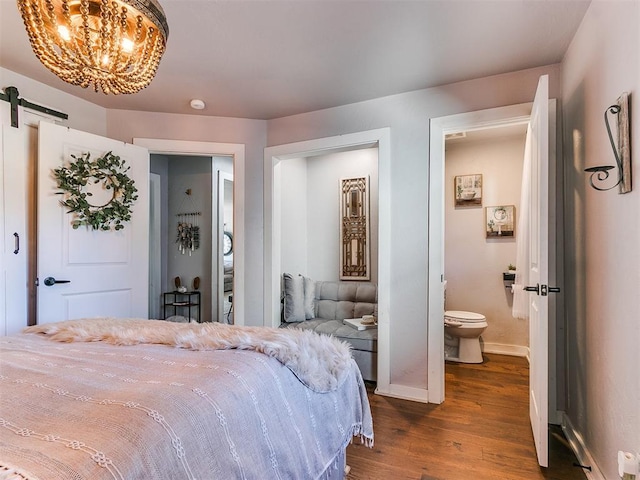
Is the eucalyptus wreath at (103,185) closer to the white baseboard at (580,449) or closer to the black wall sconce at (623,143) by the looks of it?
the black wall sconce at (623,143)

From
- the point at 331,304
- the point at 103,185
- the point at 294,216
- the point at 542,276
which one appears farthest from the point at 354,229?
the point at 103,185

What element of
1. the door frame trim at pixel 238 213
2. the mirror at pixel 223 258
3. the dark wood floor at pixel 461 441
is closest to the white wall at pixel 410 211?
the dark wood floor at pixel 461 441

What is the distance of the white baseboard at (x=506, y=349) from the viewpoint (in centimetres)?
378

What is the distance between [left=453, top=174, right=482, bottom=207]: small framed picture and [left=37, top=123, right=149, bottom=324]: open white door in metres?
3.38

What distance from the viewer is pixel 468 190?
4.05m

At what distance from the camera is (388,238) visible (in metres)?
2.79

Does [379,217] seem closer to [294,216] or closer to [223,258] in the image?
[294,216]

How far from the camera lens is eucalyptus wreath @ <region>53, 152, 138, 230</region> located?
8.48ft

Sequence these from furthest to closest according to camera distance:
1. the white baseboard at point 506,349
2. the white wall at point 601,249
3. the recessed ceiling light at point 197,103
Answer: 1. the white baseboard at point 506,349
2. the recessed ceiling light at point 197,103
3. the white wall at point 601,249

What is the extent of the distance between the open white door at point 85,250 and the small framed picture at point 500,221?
12.0ft

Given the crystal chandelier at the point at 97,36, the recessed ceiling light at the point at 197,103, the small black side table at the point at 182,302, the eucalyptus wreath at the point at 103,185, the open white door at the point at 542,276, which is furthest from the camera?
the small black side table at the point at 182,302

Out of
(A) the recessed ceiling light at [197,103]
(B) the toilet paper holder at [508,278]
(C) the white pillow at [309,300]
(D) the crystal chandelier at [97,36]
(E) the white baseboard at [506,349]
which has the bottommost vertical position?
(E) the white baseboard at [506,349]

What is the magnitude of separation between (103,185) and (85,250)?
548 mm

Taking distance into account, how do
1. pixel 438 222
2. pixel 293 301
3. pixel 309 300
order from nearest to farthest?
pixel 438 222 < pixel 293 301 < pixel 309 300
